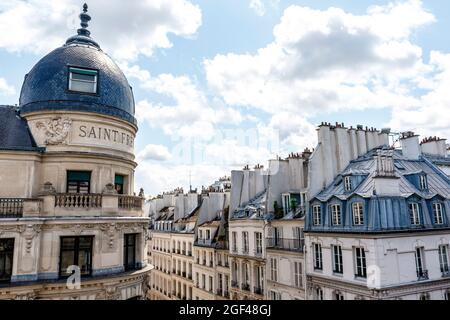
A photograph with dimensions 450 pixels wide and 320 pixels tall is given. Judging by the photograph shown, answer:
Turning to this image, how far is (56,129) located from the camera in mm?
16625

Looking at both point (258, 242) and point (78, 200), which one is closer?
point (78, 200)

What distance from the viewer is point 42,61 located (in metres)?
18.4

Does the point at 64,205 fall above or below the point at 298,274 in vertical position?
above

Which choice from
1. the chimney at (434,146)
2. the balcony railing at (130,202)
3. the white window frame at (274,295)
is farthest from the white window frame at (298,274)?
the chimney at (434,146)

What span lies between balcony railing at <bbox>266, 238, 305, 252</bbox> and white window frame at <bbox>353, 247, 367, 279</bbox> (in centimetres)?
515

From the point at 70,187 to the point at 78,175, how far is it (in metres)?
0.69

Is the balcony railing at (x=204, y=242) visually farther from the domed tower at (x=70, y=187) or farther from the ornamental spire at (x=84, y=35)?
the ornamental spire at (x=84, y=35)

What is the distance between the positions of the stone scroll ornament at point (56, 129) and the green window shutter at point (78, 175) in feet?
5.24

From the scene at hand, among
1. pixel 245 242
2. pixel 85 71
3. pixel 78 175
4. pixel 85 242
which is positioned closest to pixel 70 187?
pixel 78 175

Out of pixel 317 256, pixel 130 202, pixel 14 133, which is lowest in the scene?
pixel 317 256

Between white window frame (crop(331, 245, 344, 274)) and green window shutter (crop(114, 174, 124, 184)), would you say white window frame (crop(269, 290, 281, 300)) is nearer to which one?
white window frame (crop(331, 245, 344, 274))

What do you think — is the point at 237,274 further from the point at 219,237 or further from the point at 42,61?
the point at 42,61

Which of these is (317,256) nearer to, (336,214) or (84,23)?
(336,214)

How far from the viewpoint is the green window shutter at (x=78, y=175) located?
16766 millimetres
